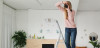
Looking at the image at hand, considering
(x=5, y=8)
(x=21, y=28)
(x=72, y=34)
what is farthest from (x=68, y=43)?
(x=21, y=28)

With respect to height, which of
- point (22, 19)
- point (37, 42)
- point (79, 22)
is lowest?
point (37, 42)

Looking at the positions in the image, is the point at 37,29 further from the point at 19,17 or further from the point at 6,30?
the point at 6,30

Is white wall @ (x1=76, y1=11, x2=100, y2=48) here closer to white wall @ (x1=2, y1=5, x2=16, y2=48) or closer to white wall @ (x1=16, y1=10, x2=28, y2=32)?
white wall @ (x1=16, y1=10, x2=28, y2=32)

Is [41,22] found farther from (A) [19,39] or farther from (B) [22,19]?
(A) [19,39]

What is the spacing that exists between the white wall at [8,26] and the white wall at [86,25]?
341cm

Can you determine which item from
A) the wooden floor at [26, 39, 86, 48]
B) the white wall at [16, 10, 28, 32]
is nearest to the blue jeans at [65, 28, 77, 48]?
the wooden floor at [26, 39, 86, 48]

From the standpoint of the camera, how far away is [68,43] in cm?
165

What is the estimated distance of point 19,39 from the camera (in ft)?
23.8

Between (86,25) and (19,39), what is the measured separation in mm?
3564

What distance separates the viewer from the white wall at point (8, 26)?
6.50 meters

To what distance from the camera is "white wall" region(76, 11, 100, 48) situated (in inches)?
303

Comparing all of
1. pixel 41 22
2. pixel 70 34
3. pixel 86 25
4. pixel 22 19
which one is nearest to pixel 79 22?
pixel 86 25

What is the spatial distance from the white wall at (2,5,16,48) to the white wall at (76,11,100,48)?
3.41 meters

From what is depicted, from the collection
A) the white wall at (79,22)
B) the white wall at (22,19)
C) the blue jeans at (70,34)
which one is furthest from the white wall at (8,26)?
the blue jeans at (70,34)
